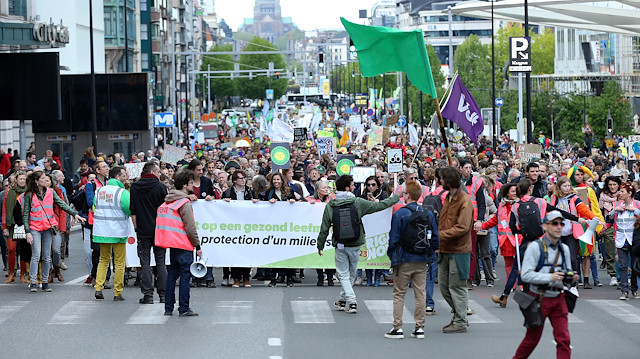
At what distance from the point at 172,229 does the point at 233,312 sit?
4.11ft

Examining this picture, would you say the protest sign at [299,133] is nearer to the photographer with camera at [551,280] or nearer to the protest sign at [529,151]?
the protest sign at [529,151]

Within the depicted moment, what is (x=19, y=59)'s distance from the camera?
33906 mm

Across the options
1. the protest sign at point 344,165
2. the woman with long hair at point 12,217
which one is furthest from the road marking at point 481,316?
the protest sign at point 344,165

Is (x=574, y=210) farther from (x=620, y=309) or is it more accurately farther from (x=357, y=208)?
(x=357, y=208)

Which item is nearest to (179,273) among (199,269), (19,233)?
(199,269)

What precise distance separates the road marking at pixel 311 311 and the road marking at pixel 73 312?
239cm

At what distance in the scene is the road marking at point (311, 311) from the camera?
43.3 ft

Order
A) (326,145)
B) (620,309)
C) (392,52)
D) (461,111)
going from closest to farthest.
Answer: (620,309), (392,52), (461,111), (326,145)

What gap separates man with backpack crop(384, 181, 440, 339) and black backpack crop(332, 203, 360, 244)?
58.8 inches

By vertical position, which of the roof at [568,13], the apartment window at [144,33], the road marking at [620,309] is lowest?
the road marking at [620,309]

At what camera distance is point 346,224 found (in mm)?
13648

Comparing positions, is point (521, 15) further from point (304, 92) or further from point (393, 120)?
point (304, 92)

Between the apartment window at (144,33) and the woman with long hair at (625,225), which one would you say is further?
the apartment window at (144,33)

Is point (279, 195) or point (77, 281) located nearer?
point (279, 195)
